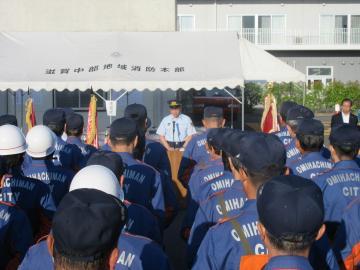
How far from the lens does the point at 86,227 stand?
81.7 inches

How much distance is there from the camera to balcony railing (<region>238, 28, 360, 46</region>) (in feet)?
121

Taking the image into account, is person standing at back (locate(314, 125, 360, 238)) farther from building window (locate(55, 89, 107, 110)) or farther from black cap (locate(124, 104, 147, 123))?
building window (locate(55, 89, 107, 110))

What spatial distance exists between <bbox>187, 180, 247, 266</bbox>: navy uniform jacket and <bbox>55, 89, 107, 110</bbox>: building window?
1502 cm

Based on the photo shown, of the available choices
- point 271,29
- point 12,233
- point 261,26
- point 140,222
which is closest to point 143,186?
point 140,222

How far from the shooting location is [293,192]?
2.41 m

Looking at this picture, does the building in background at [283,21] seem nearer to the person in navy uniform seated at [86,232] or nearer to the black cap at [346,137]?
the black cap at [346,137]

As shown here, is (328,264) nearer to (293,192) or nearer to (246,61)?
(293,192)

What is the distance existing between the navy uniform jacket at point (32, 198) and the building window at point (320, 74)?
115ft

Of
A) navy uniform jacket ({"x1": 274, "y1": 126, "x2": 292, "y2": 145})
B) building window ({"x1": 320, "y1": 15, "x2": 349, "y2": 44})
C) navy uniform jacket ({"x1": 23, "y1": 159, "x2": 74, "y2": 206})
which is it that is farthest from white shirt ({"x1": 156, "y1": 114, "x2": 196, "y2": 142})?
building window ({"x1": 320, "y1": 15, "x2": 349, "y2": 44})

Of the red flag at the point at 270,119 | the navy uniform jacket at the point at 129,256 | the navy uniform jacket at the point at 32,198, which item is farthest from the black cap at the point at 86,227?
the red flag at the point at 270,119

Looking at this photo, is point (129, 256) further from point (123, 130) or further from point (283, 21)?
point (283, 21)

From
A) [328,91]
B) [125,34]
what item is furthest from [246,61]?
[328,91]

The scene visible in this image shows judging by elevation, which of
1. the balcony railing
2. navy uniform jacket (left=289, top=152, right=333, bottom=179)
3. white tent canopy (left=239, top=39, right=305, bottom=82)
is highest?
the balcony railing

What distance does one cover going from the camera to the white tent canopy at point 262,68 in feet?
37.0
